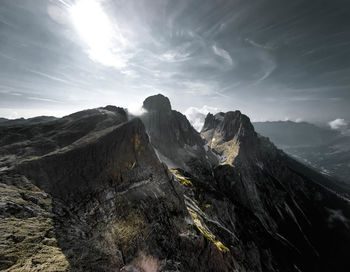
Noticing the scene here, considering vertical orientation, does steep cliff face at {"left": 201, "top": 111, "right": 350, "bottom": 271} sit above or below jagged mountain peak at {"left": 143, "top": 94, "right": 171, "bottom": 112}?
below

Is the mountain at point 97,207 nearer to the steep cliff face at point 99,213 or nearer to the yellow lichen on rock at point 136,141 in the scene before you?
the steep cliff face at point 99,213

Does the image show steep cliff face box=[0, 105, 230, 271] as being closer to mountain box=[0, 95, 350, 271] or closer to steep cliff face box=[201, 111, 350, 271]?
mountain box=[0, 95, 350, 271]

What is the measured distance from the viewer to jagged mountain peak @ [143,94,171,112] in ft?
506

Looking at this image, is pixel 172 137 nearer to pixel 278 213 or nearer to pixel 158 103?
pixel 158 103

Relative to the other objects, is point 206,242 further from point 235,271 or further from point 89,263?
point 89,263

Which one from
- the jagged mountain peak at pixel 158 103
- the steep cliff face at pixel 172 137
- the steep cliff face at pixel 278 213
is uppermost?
the jagged mountain peak at pixel 158 103

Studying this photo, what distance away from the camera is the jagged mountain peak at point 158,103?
506ft

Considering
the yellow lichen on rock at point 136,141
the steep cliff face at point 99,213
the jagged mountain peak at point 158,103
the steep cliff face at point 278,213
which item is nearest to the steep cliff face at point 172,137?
the jagged mountain peak at point 158,103

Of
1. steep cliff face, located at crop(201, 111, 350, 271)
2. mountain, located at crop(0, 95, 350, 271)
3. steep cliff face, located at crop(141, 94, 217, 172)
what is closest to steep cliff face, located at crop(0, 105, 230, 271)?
mountain, located at crop(0, 95, 350, 271)

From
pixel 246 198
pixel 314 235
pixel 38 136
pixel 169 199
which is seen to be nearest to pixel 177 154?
pixel 246 198

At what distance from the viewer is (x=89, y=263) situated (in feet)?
60.0

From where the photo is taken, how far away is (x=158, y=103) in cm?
15600

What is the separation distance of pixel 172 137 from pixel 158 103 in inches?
1795

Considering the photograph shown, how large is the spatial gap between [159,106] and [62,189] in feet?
441
